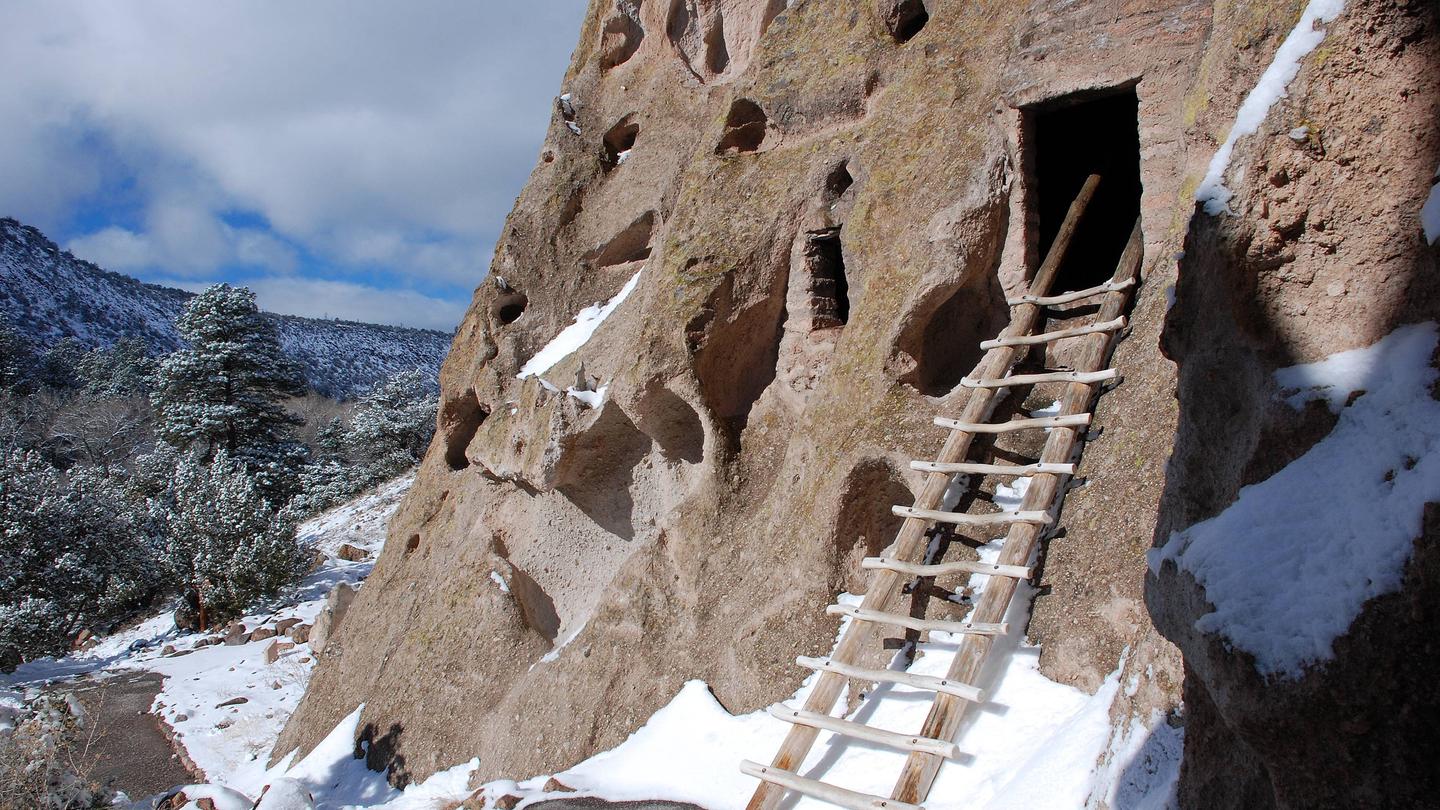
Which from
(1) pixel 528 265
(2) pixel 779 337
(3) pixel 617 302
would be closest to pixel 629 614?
(2) pixel 779 337

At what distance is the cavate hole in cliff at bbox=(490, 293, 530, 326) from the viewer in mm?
10094

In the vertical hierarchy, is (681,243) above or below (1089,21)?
below

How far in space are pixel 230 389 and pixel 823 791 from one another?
28073 millimetres

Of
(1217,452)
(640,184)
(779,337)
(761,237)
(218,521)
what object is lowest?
(218,521)

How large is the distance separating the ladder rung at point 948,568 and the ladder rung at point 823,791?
1.16 meters

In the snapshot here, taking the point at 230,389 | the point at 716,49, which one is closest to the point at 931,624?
the point at 716,49

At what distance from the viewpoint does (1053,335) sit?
17.5 ft

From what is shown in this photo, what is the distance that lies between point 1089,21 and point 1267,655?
16.0 feet

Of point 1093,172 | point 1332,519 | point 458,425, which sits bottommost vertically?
point 1332,519

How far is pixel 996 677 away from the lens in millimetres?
4375

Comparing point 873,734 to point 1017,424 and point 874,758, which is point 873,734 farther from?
point 1017,424

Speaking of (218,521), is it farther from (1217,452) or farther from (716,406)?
(1217,452)

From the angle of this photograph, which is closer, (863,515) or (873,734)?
(873,734)

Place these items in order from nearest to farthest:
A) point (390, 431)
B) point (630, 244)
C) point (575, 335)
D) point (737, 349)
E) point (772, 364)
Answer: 1. point (737, 349)
2. point (772, 364)
3. point (575, 335)
4. point (630, 244)
5. point (390, 431)
